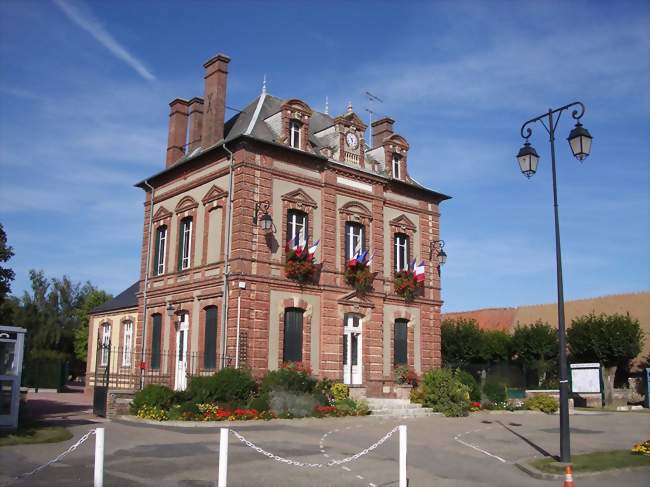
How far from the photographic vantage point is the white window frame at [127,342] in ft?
95.4

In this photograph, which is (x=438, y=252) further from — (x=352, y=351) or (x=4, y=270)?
Result: (x=4, y=270)

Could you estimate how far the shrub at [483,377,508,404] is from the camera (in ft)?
81.4

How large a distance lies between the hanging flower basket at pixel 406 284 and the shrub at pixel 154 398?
10.2 meters

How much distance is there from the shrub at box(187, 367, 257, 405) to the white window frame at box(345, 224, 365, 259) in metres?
6.92

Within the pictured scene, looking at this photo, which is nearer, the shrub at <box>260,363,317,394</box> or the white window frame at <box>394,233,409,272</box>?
the shrub at <box>260,363,317,394</box>

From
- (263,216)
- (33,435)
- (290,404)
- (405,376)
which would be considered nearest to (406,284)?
(405,376)

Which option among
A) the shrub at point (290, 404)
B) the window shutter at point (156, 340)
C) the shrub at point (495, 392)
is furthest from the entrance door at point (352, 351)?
the window shutter at point (156, 340)

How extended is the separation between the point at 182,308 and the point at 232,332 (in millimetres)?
3647

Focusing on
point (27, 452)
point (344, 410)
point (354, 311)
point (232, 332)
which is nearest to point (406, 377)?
point (354, 311)

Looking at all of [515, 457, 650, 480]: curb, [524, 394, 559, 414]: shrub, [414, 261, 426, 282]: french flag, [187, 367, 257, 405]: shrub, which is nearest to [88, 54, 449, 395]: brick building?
[414, 261, 426, 282]: french flag

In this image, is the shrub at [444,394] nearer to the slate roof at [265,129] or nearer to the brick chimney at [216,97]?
the slate roof at [265,129]

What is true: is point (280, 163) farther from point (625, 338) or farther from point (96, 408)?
point (625, 338)

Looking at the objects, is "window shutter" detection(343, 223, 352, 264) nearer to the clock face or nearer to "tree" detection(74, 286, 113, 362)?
the clock face

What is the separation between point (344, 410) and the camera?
19531 mm
